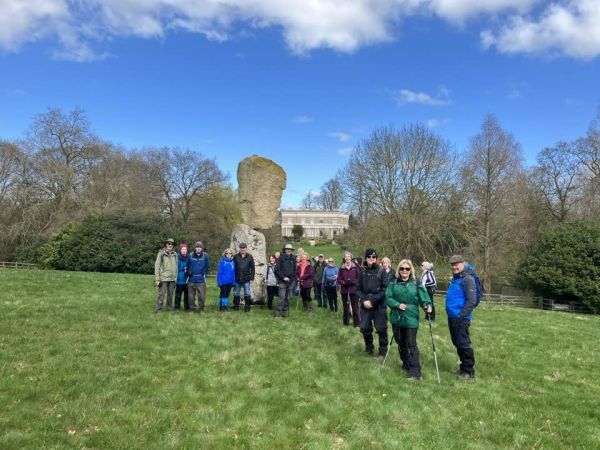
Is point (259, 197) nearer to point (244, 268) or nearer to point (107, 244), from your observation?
point (244, 268)

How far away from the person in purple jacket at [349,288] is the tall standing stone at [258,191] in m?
3.41

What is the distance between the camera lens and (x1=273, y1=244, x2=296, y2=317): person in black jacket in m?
12.0

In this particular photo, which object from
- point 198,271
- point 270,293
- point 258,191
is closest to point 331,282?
point 270,293

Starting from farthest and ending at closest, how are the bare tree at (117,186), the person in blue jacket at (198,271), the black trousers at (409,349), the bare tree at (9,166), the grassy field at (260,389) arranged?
1. the bare tree at (117,186)
2. the bare tree at (9,166)
3. the person in blue jacket at (198,271)
4. the black trousers at (409,349)
5. the grassy field at (260,389)

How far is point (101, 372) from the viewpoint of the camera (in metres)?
6.55

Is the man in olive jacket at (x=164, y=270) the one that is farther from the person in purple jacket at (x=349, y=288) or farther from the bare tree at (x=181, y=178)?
the bare tree at (x=181, y=178)

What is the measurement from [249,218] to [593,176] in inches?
1307

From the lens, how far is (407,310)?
23.9ft

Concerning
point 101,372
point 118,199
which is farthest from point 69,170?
point 101,372

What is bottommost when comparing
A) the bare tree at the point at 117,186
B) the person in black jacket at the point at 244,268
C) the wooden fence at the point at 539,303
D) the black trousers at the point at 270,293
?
the wooden fence at the point at 539,303

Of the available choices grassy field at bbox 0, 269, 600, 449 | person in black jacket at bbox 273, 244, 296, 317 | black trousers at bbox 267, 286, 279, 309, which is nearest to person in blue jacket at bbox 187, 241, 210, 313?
grassy field at bbox 0, 269, 600, 449

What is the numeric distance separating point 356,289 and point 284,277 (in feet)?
10.8

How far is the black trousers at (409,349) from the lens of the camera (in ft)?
23.5

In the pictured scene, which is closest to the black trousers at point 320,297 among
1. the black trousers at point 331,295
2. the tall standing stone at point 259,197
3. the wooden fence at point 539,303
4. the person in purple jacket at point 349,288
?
the black trousers at point 331,295
